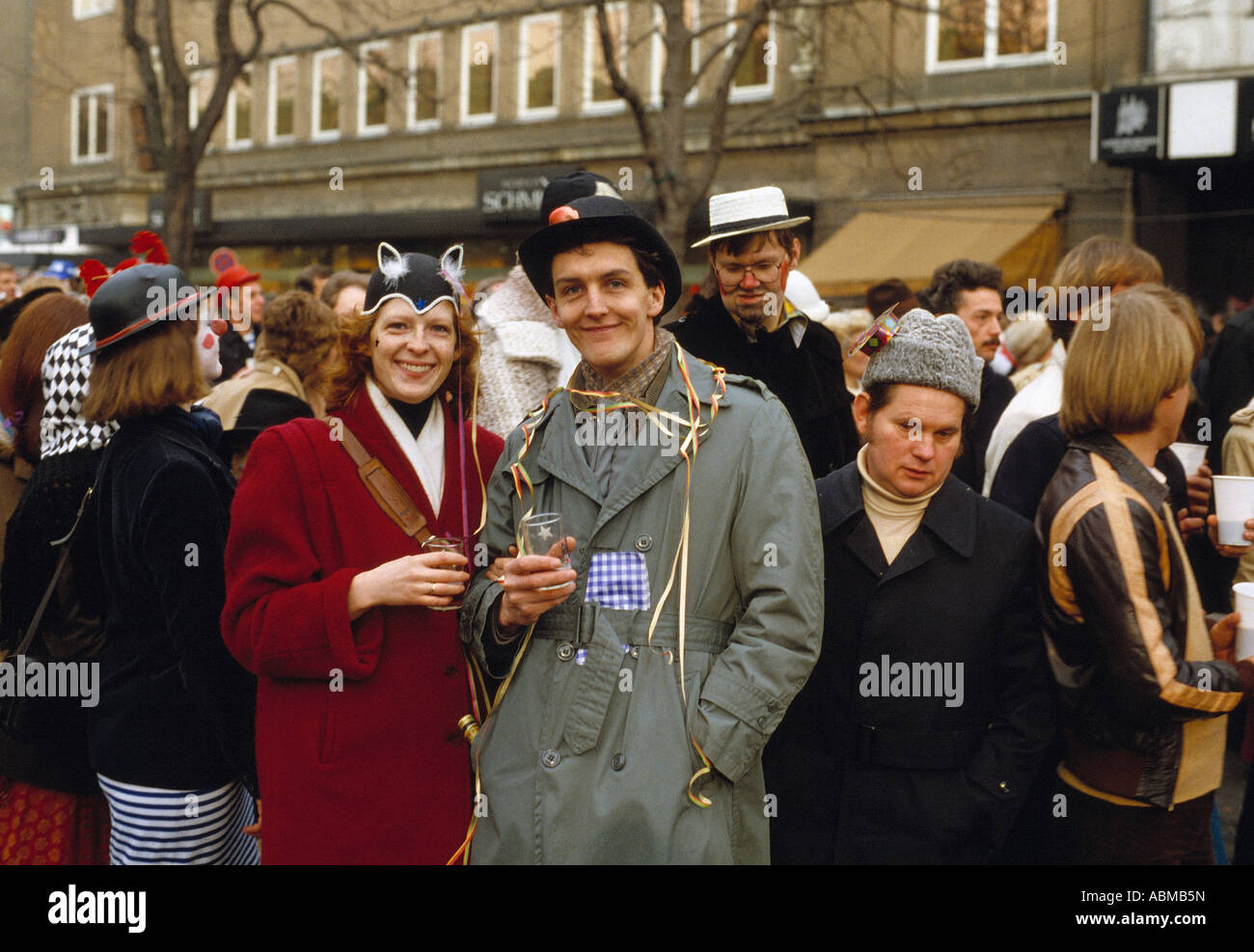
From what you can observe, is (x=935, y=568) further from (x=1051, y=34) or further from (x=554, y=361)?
(x=1051, y=34)

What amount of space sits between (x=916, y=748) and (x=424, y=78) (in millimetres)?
19563

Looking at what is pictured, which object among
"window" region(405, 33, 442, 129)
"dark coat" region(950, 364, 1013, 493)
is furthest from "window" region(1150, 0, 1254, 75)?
"window" region(405, 33, 442, 129)

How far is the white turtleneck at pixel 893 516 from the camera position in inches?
110

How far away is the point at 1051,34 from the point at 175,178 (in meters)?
10.4

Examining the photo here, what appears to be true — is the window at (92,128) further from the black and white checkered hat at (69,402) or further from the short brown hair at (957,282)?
the black and white checkered hat at (69,402)

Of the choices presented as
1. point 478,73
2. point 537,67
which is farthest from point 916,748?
point 478,73

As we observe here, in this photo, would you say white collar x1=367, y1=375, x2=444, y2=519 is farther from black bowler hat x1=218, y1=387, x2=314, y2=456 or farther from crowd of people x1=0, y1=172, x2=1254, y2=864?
black bowler hat x1=218, y1=387, x2=314, y2=456

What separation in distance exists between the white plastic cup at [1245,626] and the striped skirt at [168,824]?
8.43 feet

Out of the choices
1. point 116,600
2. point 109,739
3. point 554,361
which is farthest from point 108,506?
point 554,361

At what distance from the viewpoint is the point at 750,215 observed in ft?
12.2

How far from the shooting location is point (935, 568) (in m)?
2.75

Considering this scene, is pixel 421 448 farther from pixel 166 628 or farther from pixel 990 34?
pixel 990 34

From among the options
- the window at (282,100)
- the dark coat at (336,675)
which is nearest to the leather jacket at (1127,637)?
the dark coat at (336,675)

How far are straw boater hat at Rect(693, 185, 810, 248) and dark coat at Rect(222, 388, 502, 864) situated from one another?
4.80 ft
